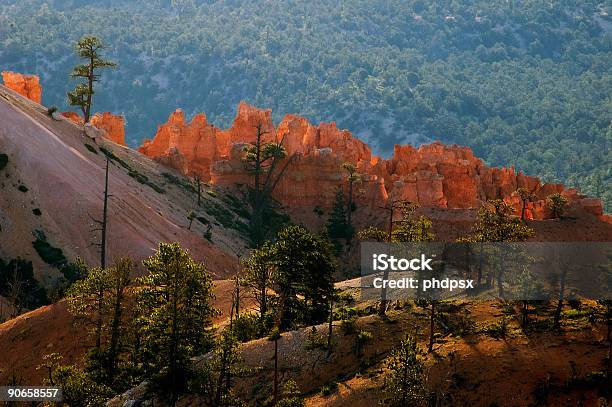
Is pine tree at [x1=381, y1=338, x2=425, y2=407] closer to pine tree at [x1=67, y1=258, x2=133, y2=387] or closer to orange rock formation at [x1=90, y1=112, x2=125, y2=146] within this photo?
pine tree at [x1=67, y1=258, x2=133, y2=387]

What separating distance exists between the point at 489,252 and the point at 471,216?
37.3 meters

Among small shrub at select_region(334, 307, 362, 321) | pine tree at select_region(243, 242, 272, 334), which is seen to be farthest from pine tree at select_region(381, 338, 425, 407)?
small shrub at select_region(334, 307, 362, 321)

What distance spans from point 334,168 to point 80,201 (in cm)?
3229

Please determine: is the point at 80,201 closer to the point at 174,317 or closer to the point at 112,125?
the point at 112,125

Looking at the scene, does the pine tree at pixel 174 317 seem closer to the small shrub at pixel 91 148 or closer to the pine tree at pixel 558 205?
the small shrub at pixel 91 148

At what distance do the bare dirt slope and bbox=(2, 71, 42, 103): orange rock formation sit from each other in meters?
14.0

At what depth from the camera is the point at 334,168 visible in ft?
335

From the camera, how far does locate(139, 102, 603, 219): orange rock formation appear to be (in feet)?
324

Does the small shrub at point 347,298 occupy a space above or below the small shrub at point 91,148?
below

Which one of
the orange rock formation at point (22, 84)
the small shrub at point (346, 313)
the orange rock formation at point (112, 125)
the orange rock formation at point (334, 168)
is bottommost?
the small shrub at point (346, 313)

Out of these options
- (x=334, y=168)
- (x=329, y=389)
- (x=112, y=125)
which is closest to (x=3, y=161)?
(x=112, y=125)

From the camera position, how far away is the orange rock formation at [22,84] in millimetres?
109438

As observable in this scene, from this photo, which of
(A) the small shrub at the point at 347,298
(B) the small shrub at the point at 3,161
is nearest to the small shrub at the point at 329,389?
(A) the small shrub at the point at 347,298

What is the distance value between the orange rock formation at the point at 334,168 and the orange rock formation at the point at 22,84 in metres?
14.7
